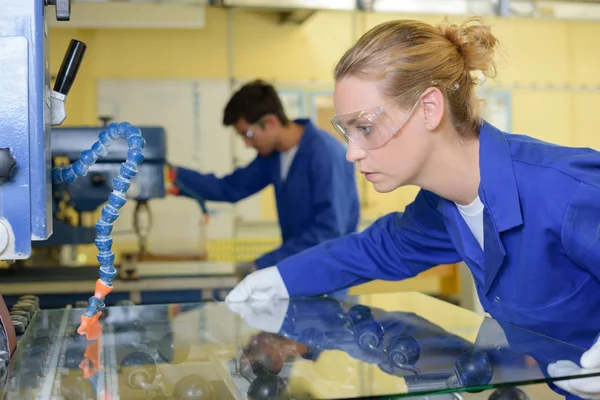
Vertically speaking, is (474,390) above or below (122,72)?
above

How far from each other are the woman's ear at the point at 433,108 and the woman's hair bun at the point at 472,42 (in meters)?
0.12

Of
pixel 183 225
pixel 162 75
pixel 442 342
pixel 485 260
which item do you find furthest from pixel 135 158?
pixel 162 75

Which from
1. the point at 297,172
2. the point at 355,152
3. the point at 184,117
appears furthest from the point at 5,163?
the point at 184,117

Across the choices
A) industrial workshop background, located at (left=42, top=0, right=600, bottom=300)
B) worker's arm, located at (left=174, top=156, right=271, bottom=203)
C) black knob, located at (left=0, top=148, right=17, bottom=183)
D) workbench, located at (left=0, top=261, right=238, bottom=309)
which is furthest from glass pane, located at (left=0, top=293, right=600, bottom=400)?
industrial workshop background, located at (left=42, top=0, right=600, bottom=300)

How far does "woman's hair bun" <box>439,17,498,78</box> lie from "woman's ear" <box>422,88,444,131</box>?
12cm

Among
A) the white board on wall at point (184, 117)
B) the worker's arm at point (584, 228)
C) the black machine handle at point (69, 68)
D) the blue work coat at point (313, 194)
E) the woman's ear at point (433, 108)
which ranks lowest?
the white board on wall at point (184, 117)

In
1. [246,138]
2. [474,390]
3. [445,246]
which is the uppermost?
[474,390]

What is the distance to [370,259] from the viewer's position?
5.50 feet

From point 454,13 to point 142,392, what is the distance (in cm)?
222

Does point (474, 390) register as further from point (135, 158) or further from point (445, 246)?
point (445, 246)

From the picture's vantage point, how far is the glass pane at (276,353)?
89 cm

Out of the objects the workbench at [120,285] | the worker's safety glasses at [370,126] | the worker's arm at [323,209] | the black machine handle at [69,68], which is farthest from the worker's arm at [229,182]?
the black machine handle at [69,68]

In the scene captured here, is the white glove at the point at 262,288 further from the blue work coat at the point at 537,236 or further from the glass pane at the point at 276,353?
the blue work coat at the point at 537,236

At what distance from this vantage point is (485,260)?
1387 millimetres
